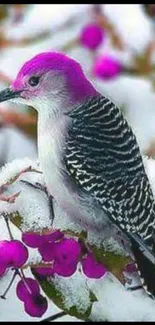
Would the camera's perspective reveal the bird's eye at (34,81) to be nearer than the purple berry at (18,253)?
No

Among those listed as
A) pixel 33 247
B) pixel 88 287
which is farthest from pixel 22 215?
pixel 88 287

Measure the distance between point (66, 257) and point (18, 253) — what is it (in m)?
0.10

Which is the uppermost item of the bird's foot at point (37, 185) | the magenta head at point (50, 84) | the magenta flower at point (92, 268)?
the magenta head at point (50, 84)

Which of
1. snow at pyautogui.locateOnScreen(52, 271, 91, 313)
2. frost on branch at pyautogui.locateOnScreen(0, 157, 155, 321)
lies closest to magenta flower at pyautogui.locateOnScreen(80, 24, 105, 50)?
frost on branch at pyautogui.locateOnScreen(0, 157, 155, 321)

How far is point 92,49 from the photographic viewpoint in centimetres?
481

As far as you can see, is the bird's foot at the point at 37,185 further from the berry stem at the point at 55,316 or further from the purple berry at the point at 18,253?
the berry stem at the point at 55,316

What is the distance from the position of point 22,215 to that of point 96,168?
444mm

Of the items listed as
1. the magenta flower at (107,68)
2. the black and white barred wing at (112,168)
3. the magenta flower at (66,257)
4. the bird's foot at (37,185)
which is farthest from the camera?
the magenta flower at (107,68)

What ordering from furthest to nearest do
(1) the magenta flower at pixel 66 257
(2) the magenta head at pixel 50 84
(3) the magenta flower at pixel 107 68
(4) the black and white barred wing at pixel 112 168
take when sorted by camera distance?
1. (3) the magenta flower at pixel 107 68
2. (2) the magenta head at pixel 50 84
3. (4) the black and white barred wing at pixel 112 168
4. (1) the magenta flower at pixel 66 257

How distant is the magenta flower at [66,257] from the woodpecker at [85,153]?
0.64ft

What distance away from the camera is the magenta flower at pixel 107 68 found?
15.5 ft

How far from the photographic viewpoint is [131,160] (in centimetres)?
277

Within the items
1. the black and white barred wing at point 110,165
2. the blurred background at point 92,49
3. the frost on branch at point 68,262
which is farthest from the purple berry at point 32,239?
the blurred background at point 92,49

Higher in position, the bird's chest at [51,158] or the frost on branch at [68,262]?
the bird's chest at [51,158]
